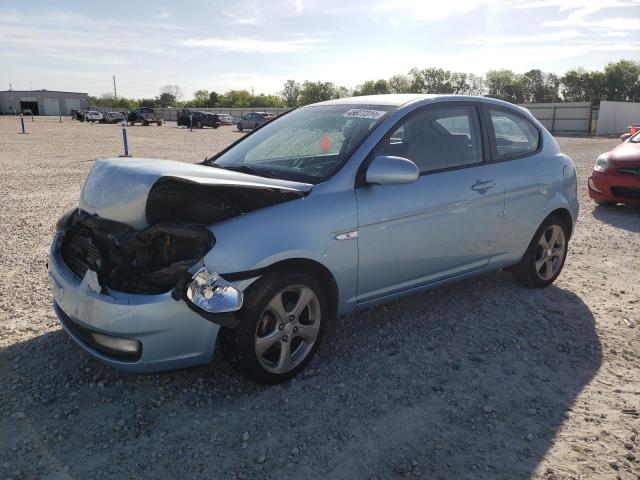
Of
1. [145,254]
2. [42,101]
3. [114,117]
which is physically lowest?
[145,254]

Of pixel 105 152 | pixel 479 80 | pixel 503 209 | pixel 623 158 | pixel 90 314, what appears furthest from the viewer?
pixel 479 80

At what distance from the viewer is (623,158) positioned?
8164mm

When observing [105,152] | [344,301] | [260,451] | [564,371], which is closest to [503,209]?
[564,371]

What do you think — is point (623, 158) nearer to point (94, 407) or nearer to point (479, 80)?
point (94, 407)

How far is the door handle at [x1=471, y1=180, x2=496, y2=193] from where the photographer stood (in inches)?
157

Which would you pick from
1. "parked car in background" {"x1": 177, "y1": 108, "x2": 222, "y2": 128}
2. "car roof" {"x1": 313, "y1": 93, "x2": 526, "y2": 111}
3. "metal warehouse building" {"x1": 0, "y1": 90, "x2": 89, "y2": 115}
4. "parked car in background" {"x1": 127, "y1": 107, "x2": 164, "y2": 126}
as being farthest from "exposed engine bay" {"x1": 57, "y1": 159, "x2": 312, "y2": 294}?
"metal warehouse building" {"x1": 0, "y1": 90, "x2": 89, "y2": 115}

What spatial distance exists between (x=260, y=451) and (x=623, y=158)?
783cm

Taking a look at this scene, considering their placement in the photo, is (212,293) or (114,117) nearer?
(212,293)

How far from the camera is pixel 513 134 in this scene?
451 centimetres

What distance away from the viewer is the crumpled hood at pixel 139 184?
9.52ft

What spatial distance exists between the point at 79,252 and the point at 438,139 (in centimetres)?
262

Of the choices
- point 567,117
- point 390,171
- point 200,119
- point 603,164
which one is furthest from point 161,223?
point 200,119

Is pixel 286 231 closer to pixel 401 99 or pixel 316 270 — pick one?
pixel 316 270

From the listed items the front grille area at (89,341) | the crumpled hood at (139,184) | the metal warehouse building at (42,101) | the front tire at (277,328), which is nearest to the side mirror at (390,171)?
the crumpled hood at (139,184)
